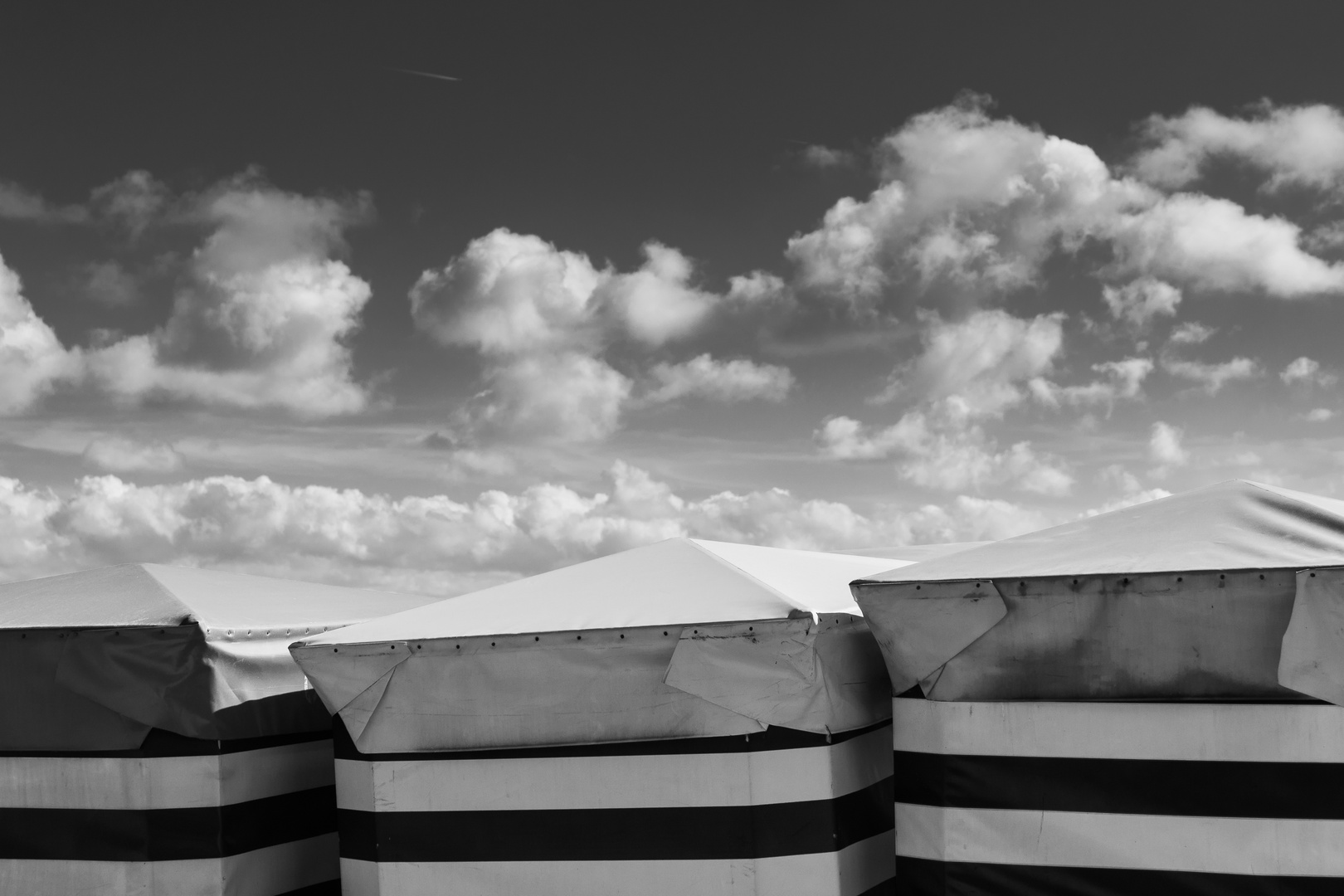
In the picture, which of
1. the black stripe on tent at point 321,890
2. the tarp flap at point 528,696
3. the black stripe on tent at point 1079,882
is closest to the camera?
the black stripe on tent at point 1079,882

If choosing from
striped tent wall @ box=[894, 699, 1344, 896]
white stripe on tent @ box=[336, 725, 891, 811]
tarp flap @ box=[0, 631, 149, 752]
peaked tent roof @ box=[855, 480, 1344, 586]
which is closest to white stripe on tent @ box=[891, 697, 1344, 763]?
striped tent wall @ box=[894, 699, 1344, 896]

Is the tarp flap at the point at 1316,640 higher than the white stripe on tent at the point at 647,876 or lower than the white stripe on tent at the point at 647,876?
higher

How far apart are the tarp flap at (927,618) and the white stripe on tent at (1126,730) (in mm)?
190

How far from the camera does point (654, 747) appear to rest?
486 cm

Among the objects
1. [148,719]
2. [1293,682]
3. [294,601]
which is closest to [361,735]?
[148,719]

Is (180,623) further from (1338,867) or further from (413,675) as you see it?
(1338,867)

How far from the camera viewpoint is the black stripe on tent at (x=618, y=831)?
4.70 meters

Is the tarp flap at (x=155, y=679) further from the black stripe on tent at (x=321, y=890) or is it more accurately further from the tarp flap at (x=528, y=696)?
the black stripe on tent at (x=321, y=890)

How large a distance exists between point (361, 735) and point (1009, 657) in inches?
108

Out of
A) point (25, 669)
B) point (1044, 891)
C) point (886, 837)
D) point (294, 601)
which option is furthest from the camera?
point (294, 601)

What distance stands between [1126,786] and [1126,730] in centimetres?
21

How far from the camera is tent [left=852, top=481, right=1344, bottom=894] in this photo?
14.0ft

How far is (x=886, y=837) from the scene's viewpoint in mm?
5199

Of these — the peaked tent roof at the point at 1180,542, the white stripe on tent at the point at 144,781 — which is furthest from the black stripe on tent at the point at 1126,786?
the white stripe on tent at the point at 144,781
